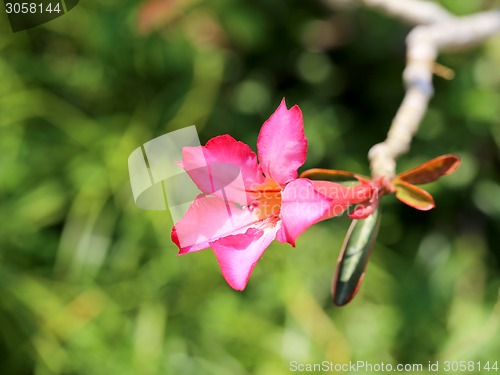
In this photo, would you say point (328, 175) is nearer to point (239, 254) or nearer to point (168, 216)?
point (239, 254)

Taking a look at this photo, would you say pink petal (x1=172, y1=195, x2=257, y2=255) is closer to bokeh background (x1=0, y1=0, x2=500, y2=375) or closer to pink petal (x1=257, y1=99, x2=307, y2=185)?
pink petal (x1=257, y1=99, x2=307, y2=185)

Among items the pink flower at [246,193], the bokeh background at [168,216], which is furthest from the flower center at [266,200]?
the bokeh background at [168,216]

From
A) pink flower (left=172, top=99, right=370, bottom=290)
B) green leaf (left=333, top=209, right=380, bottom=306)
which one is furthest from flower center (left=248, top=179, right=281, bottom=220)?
green leaf (left=333, top=209, right=380, bottom=306)

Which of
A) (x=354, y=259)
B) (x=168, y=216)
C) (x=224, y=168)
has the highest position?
(x=224, y=168)

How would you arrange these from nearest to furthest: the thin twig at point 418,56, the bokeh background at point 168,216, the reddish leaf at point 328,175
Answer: the reddish leaf at point 328,175 → the thin twig at point 418,56 → the bokeh background at point 168,216

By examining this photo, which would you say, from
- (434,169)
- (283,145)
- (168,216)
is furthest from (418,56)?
(168,216)

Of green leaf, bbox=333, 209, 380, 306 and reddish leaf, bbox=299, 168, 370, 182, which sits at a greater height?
reddish leaf, bbox=299, 168, 370, 182

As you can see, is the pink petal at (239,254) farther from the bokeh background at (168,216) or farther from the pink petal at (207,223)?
the bokeh background at (168,216)
